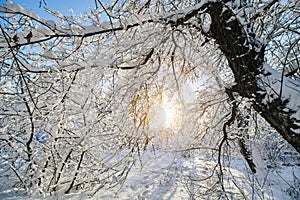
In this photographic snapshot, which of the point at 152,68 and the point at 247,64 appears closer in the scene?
the point at 247,64

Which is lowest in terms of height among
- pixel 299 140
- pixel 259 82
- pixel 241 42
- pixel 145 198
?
pixel 145 198

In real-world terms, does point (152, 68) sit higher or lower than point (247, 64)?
higher

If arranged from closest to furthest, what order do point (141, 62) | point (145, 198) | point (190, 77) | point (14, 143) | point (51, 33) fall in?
point (51, 33) < point (141, 62) < point (190, 77) < point (14, 143) < point (145, 198)

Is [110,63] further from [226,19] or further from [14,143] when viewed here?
[14,143]

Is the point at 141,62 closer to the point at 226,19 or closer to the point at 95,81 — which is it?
the point at 95,81

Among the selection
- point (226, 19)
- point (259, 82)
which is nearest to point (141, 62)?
point (226, 19)

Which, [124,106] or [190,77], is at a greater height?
[190,77]

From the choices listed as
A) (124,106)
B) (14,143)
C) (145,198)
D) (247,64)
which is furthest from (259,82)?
(14,143)

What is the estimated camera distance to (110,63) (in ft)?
7.25

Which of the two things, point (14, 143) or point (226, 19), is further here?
point (14, 143)

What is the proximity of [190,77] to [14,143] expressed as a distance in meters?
3.97

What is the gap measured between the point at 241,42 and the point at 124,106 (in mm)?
1589

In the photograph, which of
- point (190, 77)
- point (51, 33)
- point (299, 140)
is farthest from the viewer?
point (190, 77)

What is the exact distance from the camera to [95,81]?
2.58m
